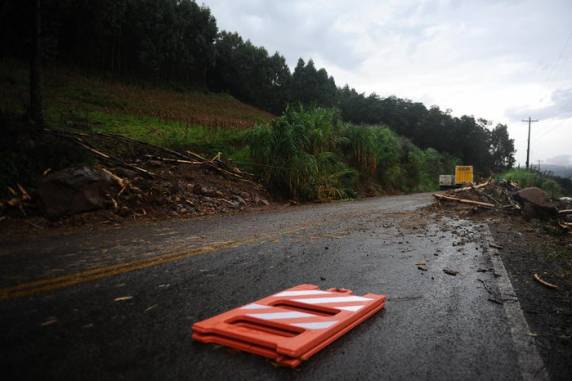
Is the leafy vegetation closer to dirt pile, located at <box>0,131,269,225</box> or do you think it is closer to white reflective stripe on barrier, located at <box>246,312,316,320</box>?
dirt pile, located at <box>0,131,269,225</box>

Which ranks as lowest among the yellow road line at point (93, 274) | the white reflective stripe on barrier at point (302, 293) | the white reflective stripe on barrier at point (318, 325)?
the yellow road line at point (93, 274)

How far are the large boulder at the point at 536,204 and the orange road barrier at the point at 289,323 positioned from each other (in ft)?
26.5

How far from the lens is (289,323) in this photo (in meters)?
2.59

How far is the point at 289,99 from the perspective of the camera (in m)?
65.4

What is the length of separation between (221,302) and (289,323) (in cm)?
81

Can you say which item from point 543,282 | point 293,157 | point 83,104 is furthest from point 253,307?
point 83,104

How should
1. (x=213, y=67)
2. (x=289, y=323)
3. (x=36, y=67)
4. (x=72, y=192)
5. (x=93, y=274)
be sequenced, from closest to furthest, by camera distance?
(x=289, y=323)
(x=93, y=274)
(x=72, y=192)
(x=36, y=67)
(x=213, y=67)

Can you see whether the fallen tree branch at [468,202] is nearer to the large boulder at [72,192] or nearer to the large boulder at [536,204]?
the large boulder at [536,204]

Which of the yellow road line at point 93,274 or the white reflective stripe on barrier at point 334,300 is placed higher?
the white reflective stripe on barrier at point 334,300

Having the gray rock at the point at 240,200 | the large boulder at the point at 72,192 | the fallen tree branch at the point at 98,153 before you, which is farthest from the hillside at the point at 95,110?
the large boulder at the point at 72,192

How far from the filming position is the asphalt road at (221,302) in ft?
7.12

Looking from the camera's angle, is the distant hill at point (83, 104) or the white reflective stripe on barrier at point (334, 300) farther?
the distant hill at point (83, 104)

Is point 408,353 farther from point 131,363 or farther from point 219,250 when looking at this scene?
point 219,250

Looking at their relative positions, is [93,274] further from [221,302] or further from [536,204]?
[536,204]
